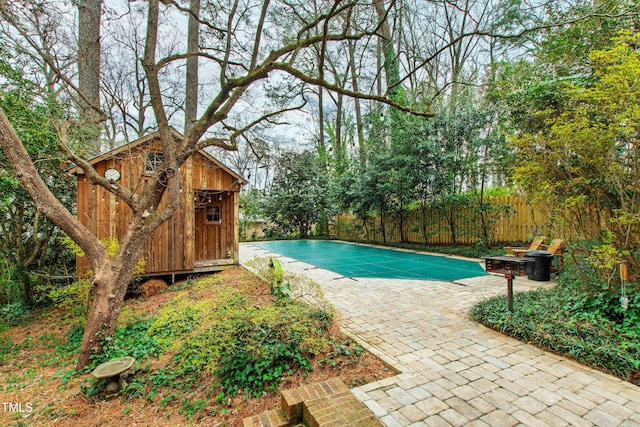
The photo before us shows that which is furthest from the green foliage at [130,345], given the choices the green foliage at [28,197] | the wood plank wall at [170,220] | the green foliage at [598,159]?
the green foliage at [598,159]

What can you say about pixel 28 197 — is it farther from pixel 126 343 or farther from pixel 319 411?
pixel 319 411

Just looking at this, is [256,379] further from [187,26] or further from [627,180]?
[187,26]

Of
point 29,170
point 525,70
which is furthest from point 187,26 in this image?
point 525,70

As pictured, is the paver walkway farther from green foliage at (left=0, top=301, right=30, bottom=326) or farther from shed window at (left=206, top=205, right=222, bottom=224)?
green foliage at (left=0, top=301, right=30, bottom=326)

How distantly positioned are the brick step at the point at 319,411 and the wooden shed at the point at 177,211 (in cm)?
499

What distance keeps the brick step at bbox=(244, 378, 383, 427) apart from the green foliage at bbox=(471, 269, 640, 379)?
224 centimetres

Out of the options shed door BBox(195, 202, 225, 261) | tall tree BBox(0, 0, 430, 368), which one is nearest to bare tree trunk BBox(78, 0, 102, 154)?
tall tree BBox(0, 0, 430, 368)

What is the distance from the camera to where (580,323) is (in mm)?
3139

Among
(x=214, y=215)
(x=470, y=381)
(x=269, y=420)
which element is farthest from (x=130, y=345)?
(x=214, y=215)

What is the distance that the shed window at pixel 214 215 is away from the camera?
28.3ft

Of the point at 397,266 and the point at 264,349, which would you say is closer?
the point at 264,349

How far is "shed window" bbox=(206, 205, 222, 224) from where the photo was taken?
28.3 feet

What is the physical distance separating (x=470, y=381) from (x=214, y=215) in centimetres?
771

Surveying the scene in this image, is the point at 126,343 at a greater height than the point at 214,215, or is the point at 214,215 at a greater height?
the point at 214,215
